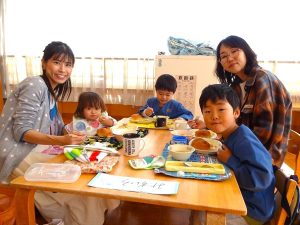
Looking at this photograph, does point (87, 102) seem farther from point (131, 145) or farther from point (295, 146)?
point (295, 146)

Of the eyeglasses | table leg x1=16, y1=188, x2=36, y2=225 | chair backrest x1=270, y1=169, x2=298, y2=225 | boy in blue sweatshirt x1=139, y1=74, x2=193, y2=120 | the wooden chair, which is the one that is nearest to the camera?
table leg x1=16, y1=188, x2=36, y2=225

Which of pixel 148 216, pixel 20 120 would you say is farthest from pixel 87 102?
pixel 148 216

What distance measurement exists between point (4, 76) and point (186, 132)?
3312 mm

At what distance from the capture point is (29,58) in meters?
3.79

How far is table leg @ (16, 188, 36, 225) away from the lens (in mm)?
947

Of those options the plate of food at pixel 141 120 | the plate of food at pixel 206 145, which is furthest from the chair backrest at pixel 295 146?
the plate of food at pixel 141 120

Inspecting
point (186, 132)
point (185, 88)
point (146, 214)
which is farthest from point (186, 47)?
point (146, 214)

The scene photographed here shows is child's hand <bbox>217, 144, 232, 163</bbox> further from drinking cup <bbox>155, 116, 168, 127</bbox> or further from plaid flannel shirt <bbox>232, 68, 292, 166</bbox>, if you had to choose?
drinking cup <bbox>155, 116, 168, 127</bbox>

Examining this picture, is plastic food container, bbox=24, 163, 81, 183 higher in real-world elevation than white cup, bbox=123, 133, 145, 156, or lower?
lower

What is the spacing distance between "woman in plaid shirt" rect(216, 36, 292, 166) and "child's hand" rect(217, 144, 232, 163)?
43 centimetres

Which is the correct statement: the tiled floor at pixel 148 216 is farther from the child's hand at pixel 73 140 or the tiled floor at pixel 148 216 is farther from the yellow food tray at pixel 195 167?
the yellow food tray at pixel 195 167

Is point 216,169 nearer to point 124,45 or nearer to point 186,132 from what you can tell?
point 186,132

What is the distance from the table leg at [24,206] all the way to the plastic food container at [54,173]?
0.05 meters

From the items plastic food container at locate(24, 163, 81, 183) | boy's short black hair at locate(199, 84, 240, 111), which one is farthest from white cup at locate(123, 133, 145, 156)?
boy's short black hair at locate(199, 84, 240, 111)
